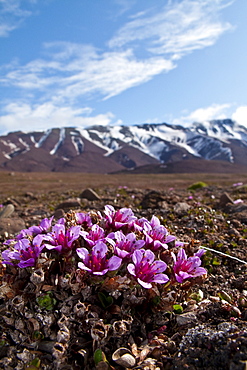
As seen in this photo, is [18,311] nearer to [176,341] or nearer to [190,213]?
[176,341]

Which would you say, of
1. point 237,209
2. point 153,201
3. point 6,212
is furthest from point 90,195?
point 237,209

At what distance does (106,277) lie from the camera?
2760mm

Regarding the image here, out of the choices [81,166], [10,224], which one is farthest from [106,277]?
[81,166]

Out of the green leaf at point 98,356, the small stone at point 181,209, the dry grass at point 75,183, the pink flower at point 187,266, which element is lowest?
the dry grass at point 75,183

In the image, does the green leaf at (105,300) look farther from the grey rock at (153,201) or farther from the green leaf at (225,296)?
the grey rock at (153,201)

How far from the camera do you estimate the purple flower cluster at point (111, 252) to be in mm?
2695

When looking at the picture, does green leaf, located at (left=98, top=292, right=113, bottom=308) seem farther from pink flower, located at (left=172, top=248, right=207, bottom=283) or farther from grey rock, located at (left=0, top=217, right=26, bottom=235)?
grey rock, located at (left=0, top=217, right=26, bottom=235)

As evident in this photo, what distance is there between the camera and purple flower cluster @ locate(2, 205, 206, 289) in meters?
2.70

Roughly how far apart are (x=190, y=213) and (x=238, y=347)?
436 cm

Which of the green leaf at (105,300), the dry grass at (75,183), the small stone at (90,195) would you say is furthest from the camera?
the dry grass at (75,183)

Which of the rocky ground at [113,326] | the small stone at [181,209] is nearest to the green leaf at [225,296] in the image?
the rocky ground at [113,326]

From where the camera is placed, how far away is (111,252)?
305cm

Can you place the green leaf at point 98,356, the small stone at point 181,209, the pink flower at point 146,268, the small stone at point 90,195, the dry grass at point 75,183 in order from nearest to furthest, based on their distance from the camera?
1. the green leaf at point 98,356
2. the pink flower at point 146,268
3. the small stone at point 181,209
4. the small stone at point 90,195
5. the dry grass at point 75,183

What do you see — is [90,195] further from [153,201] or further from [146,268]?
[146,268]
